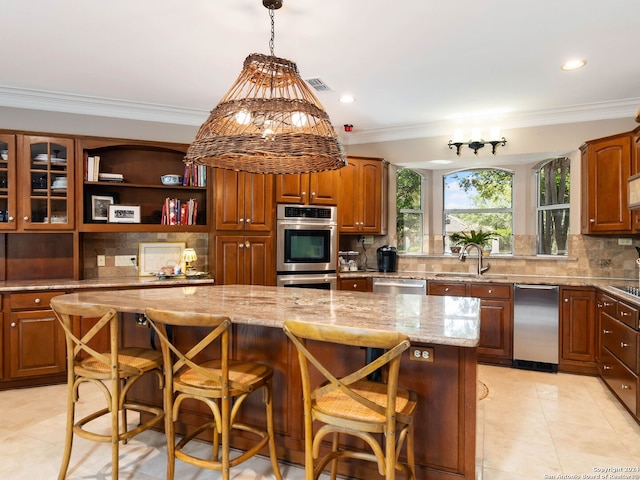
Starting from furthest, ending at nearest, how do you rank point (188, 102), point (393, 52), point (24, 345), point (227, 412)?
point (188, 102)
point (24, 345)
point (393, 52)
point (227, 412)

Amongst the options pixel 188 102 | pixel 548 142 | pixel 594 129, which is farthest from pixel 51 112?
pixel 594 129

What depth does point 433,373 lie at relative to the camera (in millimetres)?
2021

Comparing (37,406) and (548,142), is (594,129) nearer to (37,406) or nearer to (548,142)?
(548,142)

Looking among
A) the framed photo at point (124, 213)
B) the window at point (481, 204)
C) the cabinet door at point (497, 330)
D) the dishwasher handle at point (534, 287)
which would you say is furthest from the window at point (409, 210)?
the framed photo at point (124, 213)

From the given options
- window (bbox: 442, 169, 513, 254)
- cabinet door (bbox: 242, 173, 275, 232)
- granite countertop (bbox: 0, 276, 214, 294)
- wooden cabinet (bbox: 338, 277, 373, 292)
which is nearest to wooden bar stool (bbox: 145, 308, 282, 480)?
granite countertop (bbox: 0, 276, 214, 294)

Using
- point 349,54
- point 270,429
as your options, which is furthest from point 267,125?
point 270,429

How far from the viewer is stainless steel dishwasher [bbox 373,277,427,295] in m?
4.62

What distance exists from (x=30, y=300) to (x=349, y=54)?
11.2 feet

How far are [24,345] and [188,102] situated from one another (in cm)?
272

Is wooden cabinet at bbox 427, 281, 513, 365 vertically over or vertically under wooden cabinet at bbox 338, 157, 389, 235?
under

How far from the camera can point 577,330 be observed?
4008 millimetres

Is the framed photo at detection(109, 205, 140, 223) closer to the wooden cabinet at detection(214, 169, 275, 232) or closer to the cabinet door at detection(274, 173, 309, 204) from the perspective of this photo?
the wooden cabinet at detection(214, 169, 275, 232)

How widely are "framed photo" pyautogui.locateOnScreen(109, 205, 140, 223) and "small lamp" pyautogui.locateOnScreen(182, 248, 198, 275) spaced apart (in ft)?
1.90

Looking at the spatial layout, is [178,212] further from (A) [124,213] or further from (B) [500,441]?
(B) [500,441]
